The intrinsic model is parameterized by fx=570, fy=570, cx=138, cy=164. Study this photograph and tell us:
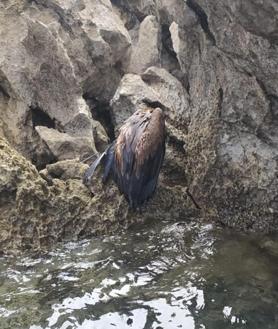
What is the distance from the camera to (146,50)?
9.77 m

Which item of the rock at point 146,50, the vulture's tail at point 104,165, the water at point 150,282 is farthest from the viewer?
the rock at point 146,50

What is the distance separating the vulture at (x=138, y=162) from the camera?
6405 mm

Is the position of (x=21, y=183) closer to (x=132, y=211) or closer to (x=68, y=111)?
(x=132, y=211)

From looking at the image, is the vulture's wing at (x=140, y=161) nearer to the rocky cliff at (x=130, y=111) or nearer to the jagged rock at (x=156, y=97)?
the rocky cliff at (x=130, y=111)

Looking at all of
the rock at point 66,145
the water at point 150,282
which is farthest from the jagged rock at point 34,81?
the water at point 150,282

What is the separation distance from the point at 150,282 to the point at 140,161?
165cm

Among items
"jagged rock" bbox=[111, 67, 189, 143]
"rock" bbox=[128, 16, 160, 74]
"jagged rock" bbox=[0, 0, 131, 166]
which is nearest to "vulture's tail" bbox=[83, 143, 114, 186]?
"jagged rock" bbox=[111, 67, 189, 143]

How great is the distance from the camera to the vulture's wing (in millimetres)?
6398

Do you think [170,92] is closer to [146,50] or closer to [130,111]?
[130,111]

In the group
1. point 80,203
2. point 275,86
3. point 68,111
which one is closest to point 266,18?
point 275,86

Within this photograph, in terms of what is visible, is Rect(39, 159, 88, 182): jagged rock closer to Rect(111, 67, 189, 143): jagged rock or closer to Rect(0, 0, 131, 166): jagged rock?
Rect(0, 0, 131, 166): jagged rock

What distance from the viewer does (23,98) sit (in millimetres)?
7984

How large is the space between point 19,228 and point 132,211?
1.27 meters

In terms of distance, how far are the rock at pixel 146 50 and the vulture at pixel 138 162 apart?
3121 millimetres
